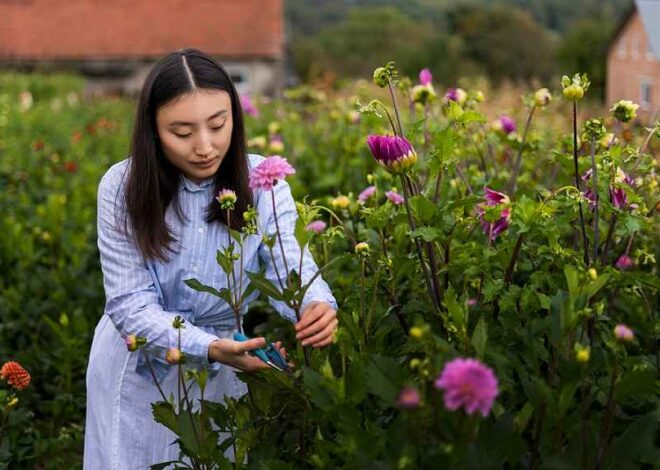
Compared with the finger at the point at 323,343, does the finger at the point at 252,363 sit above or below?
below

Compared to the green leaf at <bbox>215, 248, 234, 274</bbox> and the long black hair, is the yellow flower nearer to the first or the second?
the long black hair

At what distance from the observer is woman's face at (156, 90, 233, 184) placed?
182cm

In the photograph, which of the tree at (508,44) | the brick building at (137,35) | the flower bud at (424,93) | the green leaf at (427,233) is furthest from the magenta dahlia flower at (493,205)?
the tree at (508,44)

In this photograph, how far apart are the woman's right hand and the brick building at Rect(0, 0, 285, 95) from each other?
21.7 meters

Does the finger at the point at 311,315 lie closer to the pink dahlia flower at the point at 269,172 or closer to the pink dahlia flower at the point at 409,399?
the pink dahlia flower at the point at 269,172

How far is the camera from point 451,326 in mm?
1545

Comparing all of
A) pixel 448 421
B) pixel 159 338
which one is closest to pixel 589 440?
pixel 448 421

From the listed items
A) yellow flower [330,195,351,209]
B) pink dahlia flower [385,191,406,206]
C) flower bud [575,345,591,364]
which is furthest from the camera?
yellow flower [330,195,351,209]

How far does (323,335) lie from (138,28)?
23.3 metres

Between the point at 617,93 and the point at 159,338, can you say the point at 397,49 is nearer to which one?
the point at 617,93

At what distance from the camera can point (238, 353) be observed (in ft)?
5.40

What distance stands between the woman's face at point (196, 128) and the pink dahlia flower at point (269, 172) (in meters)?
0.23

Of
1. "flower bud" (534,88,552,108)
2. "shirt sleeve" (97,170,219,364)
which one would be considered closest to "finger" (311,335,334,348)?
"shirt sleeve" (97,170,219,364)

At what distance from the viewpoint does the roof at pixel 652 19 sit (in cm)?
220
